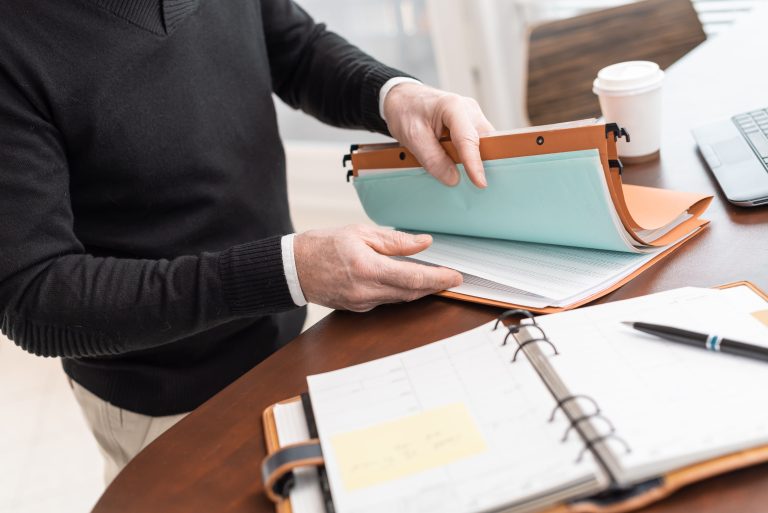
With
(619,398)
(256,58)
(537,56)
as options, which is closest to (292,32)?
(256,58)

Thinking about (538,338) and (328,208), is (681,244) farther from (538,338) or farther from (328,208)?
(328,208)

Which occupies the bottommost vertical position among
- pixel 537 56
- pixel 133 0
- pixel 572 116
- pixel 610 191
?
pixel 572 116

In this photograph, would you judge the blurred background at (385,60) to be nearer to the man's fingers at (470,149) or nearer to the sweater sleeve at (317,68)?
the sweater sleeve at (317,68)

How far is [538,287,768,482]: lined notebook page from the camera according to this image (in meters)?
0.64

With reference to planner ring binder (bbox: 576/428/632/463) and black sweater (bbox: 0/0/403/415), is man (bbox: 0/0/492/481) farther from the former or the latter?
planner ring binder (bbox: 576/428/632/463)

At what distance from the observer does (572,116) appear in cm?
184

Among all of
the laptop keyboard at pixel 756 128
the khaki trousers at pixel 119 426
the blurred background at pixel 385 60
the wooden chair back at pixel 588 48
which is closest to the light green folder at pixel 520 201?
the laptop keyboard at pixel 756 128

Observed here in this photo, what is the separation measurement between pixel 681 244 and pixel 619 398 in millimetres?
364

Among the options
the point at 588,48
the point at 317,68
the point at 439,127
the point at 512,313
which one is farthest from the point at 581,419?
the point at 588,48

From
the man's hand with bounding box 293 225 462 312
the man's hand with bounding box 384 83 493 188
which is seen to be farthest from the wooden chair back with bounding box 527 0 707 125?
the man's hand with bounding box 293 225 462 312

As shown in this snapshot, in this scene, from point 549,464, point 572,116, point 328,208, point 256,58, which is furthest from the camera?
point 328,208

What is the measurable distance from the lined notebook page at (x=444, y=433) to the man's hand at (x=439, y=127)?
26cm

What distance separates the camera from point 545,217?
0.99m

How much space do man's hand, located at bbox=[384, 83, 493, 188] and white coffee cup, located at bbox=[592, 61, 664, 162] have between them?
0.75ft
